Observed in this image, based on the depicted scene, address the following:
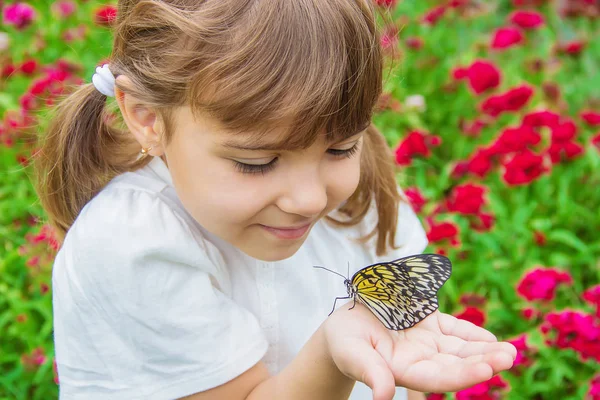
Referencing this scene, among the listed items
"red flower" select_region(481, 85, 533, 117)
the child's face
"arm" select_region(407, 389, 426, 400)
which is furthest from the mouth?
"red flower" select_region(481, 85, 533, 117)

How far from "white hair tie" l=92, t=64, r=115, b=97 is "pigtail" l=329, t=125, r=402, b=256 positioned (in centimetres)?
55

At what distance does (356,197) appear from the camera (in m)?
1.75

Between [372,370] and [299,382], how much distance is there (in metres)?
0.31

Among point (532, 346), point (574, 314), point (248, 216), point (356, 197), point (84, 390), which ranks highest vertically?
point (248, 216)

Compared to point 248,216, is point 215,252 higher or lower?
lower

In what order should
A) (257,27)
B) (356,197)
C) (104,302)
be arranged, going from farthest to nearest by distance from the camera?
1. (356,197)
2. (104,302)
3. (257,27)

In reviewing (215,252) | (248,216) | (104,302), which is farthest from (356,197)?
(104,302)

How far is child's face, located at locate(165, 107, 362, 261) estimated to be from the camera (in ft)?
4.13

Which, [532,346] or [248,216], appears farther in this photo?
Result: [532,346]

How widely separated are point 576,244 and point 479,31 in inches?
69.9

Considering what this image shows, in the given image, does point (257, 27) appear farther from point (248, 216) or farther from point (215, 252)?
point (215, 252)

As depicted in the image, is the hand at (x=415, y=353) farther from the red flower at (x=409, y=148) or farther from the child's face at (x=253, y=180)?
the red flower at (x=409, y=148)

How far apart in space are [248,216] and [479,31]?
115 inches

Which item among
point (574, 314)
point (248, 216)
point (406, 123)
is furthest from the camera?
point (406, 123)
